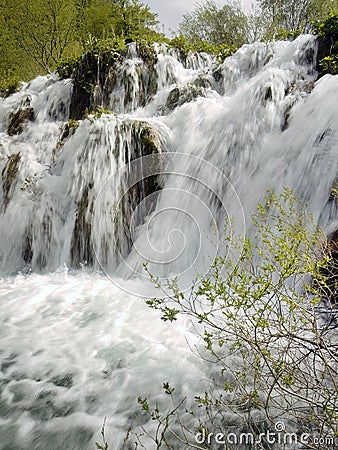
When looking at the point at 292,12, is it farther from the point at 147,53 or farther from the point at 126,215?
the point at 126,215

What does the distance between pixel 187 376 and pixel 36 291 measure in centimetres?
323

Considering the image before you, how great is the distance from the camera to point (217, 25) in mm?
20547

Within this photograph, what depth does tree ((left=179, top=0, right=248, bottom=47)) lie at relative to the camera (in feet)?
65.6

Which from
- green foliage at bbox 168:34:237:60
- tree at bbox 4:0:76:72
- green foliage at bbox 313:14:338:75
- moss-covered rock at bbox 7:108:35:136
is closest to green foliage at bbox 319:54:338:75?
green foliage at bbox 313:14:338:75

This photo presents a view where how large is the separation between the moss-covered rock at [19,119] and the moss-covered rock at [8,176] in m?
2.15

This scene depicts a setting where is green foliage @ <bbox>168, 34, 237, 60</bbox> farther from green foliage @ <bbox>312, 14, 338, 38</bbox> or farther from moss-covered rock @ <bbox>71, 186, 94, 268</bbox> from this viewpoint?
moss-covered rock @ <bbox>71, 186, 94, 268</bbox>

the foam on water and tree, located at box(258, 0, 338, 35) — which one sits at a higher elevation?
tree, located at box(258, 0, 338, 35)

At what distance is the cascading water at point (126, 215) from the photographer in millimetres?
3535

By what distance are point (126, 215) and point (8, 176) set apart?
311cm

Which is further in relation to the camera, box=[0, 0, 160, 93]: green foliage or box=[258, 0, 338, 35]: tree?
box=[258, 0, 338, 35]: tree

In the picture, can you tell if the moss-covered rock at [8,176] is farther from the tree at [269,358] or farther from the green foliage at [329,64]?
the green foliage at [329,64]

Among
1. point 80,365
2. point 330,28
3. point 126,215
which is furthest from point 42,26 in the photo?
point 80,365

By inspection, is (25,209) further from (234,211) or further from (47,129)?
(234,211)

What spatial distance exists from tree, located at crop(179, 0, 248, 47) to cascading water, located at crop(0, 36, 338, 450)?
12251 mm
